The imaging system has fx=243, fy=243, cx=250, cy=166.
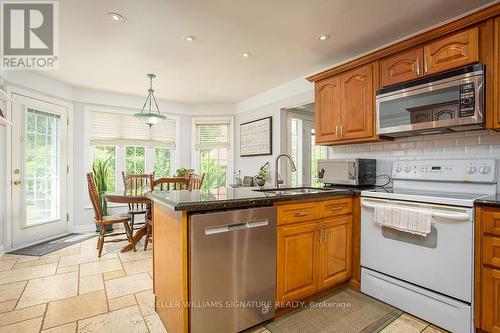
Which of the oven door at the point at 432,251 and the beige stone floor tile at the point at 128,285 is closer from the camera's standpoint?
the oven door at the point at 432,251

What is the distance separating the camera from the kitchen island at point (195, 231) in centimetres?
138

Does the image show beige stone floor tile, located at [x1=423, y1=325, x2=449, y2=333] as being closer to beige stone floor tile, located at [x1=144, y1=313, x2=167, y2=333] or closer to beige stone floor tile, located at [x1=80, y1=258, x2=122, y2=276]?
beige stone floor tile, located at [x1=144, y1=313, x2=167, y2=333]

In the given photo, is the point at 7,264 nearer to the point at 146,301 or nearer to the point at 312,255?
the point at 146,301

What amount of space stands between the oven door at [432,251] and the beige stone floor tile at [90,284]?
2.53m

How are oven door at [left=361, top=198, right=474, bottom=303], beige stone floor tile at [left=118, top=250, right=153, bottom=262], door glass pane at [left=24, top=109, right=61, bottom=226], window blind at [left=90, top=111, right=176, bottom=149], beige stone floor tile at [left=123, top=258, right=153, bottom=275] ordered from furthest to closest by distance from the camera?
window blind at [left=90, top=111, right=176, bottom=149] → door glass pane at [left=24, top=109, right=61, bottom=226] → beige stone floor tile at [left=118, top=250, right=153, bottom=262] → beige stone floor tile at [left=123, top=258, right=153, bottom=275] → oven door at [left=361, top=198, right=474, bottom=303]

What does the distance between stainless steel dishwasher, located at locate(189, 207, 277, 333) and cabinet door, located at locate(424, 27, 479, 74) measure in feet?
5.99

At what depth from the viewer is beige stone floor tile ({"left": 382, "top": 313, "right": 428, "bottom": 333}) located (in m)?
A: 1.74

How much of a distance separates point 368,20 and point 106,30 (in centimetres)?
251

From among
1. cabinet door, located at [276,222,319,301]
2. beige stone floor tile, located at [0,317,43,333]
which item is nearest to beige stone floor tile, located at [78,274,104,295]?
beige stone floor tile, located at [0,317,43,333]

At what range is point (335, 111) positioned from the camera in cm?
279

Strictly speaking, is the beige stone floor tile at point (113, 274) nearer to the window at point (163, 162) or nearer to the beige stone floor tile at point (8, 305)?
the beige stone floor tile at point (8, 305)

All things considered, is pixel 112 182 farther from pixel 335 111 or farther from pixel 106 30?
pixel 335 111

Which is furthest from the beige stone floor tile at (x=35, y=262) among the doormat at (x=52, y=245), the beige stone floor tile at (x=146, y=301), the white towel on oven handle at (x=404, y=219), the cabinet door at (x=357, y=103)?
the cabinet door at (x=357, y=103)

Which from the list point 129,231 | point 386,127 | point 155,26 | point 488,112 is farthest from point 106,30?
point 488,112
